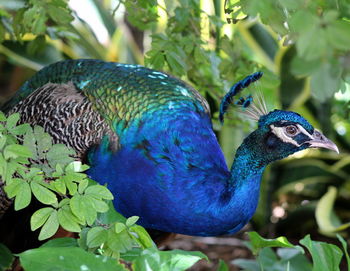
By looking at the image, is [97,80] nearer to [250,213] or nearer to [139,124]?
[139,124]

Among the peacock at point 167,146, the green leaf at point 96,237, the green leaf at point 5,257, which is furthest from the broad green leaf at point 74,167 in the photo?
the green leaf at point 5,257

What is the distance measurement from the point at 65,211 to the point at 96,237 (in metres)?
0.07

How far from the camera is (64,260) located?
0.92 m

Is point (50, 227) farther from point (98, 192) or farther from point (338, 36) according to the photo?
point (338, 36)

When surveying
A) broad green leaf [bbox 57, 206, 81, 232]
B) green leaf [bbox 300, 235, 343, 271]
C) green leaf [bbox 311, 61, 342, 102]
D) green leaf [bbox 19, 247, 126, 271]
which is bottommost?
green leaf [bbox 300, 235, 343, 271]

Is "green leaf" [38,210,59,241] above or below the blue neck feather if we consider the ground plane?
above

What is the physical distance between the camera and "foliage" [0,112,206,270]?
92 cm

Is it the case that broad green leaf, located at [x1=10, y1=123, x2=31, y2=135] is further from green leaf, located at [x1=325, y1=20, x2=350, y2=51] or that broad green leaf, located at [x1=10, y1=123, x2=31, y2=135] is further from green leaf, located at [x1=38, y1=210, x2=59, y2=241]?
green leaf, located at [x1=325, y1=20, x2=350, y2=51]

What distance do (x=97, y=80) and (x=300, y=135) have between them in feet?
1.72

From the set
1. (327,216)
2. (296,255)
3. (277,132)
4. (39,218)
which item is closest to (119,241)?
(39,218)

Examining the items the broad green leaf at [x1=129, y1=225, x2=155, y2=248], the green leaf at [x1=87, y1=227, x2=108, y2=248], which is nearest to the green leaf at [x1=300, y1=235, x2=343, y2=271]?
the broad green leaf at [x1=129, y1=225, x2=155, y2=248]

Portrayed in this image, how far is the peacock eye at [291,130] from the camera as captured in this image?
48.9 inches

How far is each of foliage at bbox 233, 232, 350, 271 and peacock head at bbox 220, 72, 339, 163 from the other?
19cm

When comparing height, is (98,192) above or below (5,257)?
above
